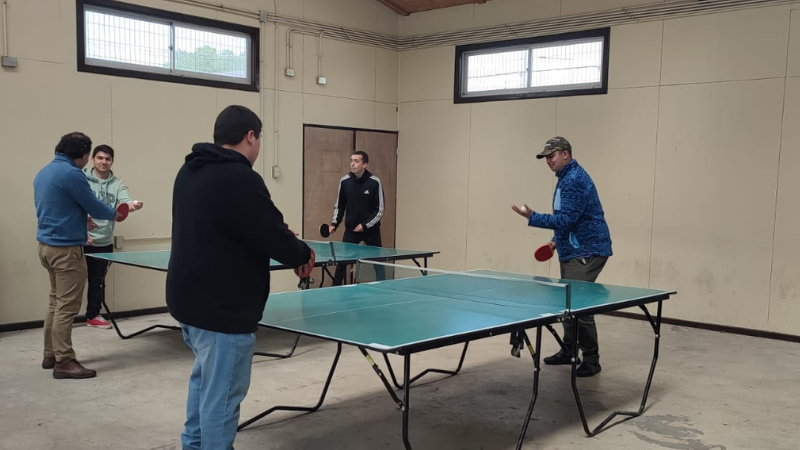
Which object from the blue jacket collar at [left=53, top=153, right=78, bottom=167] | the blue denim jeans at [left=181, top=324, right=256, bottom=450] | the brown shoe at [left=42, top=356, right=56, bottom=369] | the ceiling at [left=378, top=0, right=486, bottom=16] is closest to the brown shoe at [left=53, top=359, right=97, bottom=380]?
the brown shoe at [left=42, top=356, right=56, bottom=369]

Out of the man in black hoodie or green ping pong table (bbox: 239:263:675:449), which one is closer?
the man in black hoodie

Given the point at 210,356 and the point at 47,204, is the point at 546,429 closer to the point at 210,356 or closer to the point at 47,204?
the point at 210,356

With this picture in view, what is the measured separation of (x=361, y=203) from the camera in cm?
654

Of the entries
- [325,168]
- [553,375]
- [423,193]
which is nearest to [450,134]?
[423,193]

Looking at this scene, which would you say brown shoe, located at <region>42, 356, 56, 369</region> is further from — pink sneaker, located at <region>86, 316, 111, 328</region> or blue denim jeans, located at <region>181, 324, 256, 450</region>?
blue denim jeans, located at <region>181, 324, 256, 450</region>

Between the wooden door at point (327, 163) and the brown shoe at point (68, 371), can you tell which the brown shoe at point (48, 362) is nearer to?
the brown shoe at point (68, 371)

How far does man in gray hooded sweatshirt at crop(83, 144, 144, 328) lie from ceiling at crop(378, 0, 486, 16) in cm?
389

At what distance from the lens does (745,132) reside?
601cm

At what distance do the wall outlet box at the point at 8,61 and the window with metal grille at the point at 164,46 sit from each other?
513mm

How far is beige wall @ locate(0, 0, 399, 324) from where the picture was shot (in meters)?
5.63

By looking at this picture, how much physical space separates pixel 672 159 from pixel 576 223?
242 cm

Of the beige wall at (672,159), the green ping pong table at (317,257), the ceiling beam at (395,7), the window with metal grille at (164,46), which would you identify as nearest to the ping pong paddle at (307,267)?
the green ping pong table at (317,257)

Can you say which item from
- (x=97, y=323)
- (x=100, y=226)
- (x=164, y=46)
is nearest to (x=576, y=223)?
(x=100, y=226)

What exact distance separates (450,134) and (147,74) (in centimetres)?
333
